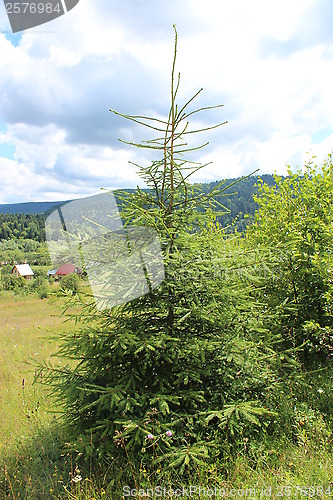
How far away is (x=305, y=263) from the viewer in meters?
6.16

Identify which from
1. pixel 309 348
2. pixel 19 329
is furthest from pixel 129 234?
pixel 19 329

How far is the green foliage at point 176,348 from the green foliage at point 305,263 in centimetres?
210

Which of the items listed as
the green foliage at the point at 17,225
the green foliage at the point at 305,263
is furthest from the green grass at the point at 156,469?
the green foliage at the point at 17,225

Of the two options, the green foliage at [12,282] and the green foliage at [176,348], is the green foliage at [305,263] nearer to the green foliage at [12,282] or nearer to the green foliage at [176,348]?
the green foliage at [176,348]

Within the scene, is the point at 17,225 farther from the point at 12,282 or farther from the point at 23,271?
the point at 12,282

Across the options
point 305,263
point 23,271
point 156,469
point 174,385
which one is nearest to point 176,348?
point 174,385

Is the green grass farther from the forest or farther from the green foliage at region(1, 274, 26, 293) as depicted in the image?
the green foliage at region(1, 274, 26, 293)

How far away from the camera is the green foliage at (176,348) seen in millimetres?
3520

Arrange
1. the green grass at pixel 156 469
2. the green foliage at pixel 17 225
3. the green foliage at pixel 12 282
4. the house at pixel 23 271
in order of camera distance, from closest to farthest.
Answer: the green grass at pixel 156 469
the green foliage at pixel 12 282
the house at pixel 23 271
the green foliage at pixel 17 225

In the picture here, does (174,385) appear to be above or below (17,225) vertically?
below

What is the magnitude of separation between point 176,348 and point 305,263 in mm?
3359

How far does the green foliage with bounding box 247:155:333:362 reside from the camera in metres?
5.90

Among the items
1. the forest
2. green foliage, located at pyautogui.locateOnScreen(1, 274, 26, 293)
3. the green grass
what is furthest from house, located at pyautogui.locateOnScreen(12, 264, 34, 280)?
the forest

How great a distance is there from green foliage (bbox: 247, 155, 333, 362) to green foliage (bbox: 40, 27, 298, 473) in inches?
82.7
